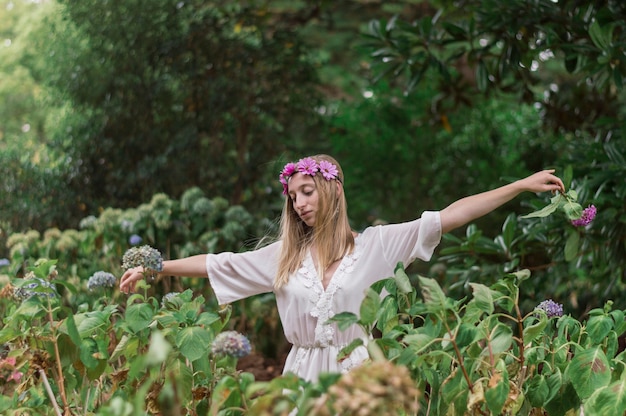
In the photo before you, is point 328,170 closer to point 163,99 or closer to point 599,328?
point 599,328

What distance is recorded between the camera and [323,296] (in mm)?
2682

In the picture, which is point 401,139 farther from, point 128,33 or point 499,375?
point 499,375

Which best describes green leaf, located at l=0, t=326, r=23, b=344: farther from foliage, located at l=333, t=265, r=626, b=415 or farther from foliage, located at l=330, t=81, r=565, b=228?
foliage, located at l=330, t=81, r=565, b=228

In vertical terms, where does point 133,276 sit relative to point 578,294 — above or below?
above

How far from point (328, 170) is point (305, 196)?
128 mm

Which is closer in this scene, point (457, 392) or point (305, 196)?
point (457, 392)

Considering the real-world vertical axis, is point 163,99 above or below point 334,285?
below

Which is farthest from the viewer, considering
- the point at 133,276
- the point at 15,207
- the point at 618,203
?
the point at 15,207

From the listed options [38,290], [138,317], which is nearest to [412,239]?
[138,317]

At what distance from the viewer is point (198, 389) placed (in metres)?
2.24

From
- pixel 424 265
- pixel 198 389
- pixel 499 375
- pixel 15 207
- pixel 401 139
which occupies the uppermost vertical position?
pixel 499 375

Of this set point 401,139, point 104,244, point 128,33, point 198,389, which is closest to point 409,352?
point 198,389

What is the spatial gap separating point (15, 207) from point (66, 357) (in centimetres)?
461

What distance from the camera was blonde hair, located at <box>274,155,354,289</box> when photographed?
9.09 ft
